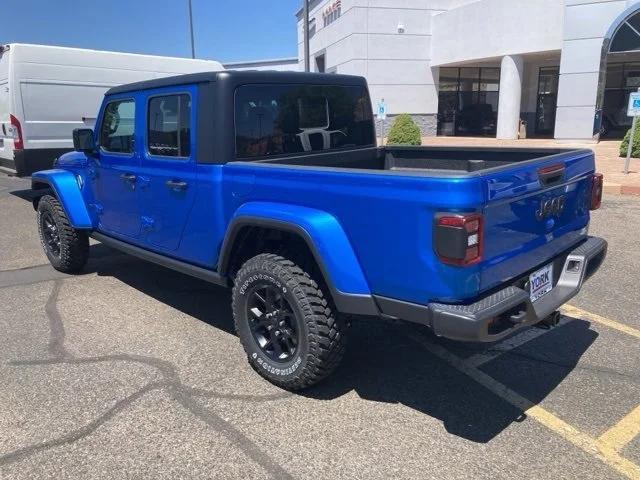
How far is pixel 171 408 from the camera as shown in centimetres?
322

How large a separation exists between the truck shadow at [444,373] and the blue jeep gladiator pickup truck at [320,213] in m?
0.44

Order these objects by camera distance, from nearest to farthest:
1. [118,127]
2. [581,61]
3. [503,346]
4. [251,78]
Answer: [251,78] → [503,346] → [118,127] → [581,61]

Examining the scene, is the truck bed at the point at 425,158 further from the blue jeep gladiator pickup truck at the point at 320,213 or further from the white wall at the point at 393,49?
the white wall at the point at 393,49

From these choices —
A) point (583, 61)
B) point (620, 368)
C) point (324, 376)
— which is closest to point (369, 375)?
point (324, 376)

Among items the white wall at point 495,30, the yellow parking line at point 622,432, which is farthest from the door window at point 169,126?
the white wall at point 495,30

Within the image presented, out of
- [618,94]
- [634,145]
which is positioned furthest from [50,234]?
[618,94]

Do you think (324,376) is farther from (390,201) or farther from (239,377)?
(390,201)

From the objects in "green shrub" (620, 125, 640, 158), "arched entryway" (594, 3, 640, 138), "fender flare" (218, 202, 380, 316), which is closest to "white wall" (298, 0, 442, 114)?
"arched entryway" (594, 3, 640, 138)

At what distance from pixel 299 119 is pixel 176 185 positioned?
1029 mm

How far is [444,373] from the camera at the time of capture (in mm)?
3641

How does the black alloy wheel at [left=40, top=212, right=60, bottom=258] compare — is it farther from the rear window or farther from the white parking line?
the white parking line

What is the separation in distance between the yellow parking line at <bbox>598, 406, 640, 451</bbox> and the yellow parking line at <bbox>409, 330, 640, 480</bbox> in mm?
42

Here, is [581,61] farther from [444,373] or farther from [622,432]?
[622,432]

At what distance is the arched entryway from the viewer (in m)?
19.4
